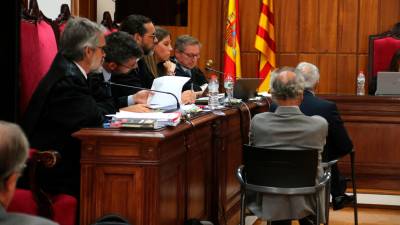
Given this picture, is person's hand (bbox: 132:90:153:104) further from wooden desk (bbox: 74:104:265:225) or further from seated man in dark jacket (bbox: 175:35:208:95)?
seated man in dark jacket (bbox: 175:35:208:95)

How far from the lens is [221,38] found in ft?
29.4

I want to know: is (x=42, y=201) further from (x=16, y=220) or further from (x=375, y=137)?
(x=375, y=137)

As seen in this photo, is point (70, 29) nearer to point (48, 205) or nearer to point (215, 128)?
point (48, 205)

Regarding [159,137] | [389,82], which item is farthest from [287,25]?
[159,137]

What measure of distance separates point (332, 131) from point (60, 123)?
81.0 inches

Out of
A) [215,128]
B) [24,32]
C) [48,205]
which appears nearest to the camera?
[48,205]

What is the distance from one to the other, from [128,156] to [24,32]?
1387 mm

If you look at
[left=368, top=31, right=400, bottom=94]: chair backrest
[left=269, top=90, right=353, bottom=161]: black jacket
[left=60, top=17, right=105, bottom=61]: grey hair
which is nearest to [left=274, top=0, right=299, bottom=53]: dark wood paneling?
[left=368, top=31, right=400, bottom=94]: chair backrest

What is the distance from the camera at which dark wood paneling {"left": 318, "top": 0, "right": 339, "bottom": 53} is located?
866cm

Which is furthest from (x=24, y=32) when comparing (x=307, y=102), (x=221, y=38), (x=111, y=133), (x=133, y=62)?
(x=221, y=38)

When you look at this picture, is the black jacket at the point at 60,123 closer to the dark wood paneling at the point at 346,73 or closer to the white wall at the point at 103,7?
the white wall at the point at 103,7

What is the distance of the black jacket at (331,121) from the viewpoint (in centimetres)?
453

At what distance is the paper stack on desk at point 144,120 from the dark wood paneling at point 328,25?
5.67 meters

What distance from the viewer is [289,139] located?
12.0ft
